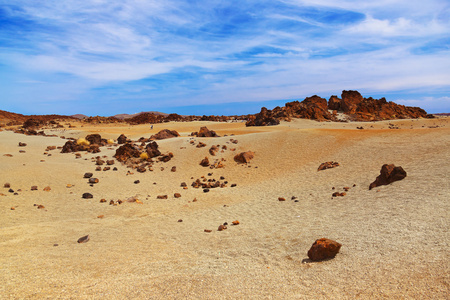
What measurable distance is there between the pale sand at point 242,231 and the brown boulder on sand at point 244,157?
0.67 metres

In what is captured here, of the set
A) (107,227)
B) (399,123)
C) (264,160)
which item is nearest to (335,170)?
(264,160)

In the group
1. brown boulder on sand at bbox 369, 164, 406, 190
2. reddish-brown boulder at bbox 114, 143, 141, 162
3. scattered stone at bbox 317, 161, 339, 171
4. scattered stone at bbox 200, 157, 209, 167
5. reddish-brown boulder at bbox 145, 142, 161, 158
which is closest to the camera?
brown boulder on sand at bbox 369, 164, 406, 190

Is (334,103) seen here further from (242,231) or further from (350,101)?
(242,231)

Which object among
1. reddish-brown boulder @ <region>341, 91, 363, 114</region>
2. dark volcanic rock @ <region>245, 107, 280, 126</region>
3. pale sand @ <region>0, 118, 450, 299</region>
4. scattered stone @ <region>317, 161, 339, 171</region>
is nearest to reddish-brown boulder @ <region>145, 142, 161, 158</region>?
pale sand @ <region>0, 118, 450, 299</region>

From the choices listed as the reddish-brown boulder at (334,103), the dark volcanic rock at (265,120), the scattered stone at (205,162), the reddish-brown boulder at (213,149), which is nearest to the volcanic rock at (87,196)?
the scattered stone at (205,162)

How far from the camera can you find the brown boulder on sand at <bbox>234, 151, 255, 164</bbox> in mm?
14508

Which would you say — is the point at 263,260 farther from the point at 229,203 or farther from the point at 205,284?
the point at 229,203

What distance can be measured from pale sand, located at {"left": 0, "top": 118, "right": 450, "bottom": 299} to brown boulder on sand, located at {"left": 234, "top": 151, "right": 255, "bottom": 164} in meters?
0.67

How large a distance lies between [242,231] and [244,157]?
7920mm

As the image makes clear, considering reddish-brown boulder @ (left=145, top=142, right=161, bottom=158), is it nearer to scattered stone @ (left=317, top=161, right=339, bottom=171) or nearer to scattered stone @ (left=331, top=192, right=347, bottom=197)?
scattered stone @ (left=317, top=161, right=339, bottom=171)

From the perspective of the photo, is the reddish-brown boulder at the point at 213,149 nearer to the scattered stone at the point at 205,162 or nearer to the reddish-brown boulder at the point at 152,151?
the scattered stone at the point at 205,162

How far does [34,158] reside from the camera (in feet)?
48.4

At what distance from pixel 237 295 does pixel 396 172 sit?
6809 mm

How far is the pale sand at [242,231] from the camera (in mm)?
3992
